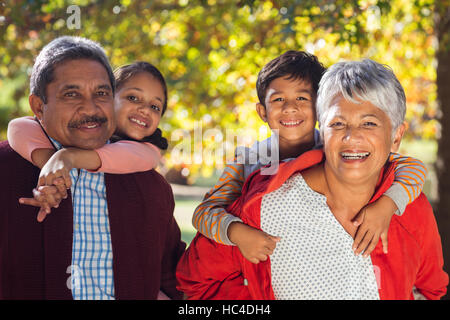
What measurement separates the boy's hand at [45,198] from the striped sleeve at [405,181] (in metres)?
1.42

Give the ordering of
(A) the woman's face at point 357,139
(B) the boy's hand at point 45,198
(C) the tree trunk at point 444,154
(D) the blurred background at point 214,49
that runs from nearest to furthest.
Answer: (B) the boy's hand at point 45,198, (A) the woman's face at point 357,139, (D) the blurred background at point 214,49, (C) the tree trunk at point 444,154

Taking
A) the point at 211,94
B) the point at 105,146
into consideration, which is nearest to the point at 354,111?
the point at 105,146

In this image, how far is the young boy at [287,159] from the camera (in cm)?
A: 215

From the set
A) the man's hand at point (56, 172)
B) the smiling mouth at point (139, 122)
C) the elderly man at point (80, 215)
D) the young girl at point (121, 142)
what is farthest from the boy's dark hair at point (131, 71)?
the man's hand at point (56, 172)

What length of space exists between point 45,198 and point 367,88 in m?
1.42

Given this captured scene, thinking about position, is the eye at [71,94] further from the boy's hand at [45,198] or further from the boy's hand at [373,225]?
the boy's hand at [373,225]

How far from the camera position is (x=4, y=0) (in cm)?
349

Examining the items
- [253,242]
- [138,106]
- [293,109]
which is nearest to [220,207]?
[253,242]

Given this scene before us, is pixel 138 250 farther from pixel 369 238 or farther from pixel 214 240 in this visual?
pixel 369 238

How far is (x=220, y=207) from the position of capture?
246cm

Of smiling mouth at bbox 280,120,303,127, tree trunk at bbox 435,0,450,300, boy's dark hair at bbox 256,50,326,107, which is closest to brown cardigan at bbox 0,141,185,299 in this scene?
smiling mouth at bbox 280,120,303,127

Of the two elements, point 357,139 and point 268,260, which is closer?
point 357,139

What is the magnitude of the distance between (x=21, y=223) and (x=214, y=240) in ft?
2.83

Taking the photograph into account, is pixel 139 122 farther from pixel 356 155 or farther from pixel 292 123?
pixel 356 155
